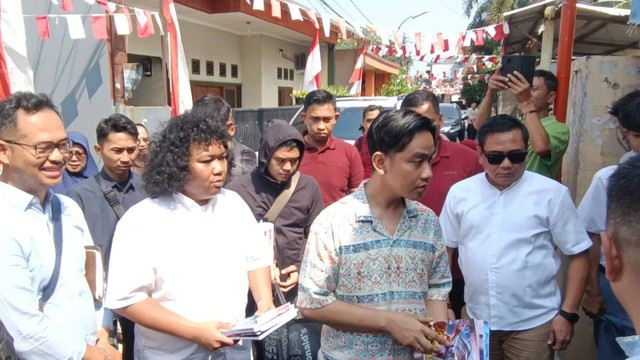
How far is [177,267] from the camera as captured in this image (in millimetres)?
1906

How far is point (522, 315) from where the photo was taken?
2396 millimetres

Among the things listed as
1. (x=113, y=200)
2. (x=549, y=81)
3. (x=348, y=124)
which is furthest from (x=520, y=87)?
(x=348, y=124)

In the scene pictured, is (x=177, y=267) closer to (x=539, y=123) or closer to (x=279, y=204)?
(x=279, y=204)

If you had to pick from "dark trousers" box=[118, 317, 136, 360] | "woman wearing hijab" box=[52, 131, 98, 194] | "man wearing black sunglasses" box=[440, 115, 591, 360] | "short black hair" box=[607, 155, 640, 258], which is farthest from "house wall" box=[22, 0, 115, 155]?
"short black hair" box=[607, 155, 640, 258]

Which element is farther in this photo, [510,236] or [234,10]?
[234,10]

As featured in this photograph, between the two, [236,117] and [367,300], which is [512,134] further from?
[236,117]

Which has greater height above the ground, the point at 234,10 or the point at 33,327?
the point at 234,10

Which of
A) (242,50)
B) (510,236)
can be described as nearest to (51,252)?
(510,236)

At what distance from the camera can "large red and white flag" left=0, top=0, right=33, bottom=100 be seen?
14.9ft

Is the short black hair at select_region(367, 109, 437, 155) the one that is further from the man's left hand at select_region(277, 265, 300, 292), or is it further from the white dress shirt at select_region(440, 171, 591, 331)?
the man's left hand at select_region(277, 265, 300, 292)

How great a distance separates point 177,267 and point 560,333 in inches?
76.2

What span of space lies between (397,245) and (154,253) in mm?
986

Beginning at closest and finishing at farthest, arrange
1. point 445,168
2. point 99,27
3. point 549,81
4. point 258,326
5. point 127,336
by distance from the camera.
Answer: point 258,326
point 127,336
point 445,168
point 549,81
point 99,27

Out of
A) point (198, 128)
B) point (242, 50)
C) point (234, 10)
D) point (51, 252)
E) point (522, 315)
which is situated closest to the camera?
point (51, 252)
